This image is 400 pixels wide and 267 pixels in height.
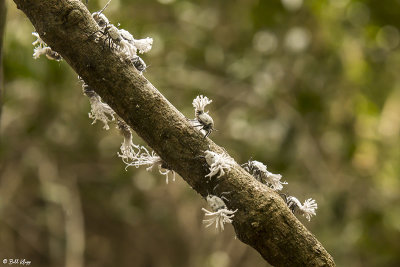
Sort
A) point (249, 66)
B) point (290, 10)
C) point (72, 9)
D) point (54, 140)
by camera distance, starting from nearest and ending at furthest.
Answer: point (72, 9)
point (290, 10)
point (249, 66)
point (54, 140)

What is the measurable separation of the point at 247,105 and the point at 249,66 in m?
0.32

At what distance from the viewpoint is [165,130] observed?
2.05 feet

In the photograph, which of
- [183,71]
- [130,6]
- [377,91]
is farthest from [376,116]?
[130,6]

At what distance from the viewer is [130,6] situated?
2.31m

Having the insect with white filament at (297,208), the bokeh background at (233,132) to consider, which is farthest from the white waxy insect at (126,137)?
the bokeh background at (233,132)

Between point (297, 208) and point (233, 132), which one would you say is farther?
point (233, 132)

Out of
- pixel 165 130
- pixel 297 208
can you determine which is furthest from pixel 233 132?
pixel 165 130

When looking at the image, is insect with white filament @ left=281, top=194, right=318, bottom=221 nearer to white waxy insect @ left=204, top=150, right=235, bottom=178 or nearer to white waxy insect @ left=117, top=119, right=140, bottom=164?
white waxy insect @ left=204, top=150, right=235, bottom=178

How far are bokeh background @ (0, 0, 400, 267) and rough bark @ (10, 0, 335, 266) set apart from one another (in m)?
1.34

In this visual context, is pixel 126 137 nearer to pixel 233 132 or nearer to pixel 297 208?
pixel 297 208

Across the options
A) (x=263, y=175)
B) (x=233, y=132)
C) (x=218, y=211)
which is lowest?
(x=218, y=211)

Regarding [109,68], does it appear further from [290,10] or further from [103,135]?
[103,135]

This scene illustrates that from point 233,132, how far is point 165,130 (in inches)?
68.7

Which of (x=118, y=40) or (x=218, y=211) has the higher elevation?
(x=118, y=40)
